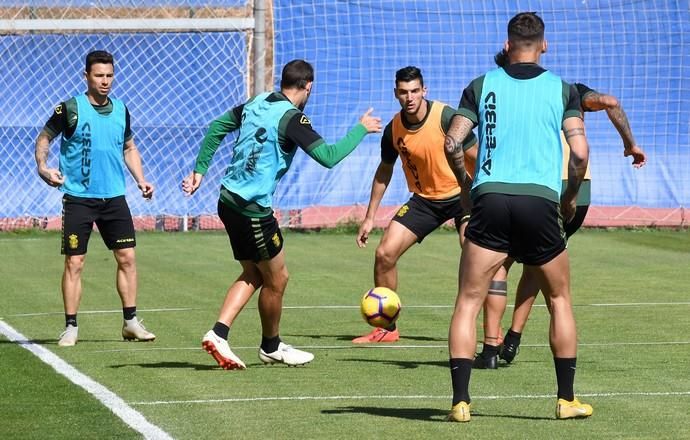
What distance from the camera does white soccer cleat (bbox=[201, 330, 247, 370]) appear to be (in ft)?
31.1

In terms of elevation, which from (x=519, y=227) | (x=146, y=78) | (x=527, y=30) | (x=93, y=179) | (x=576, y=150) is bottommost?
(x=93, y=179)

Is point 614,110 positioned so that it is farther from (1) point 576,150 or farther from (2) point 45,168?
(2) point 45,168

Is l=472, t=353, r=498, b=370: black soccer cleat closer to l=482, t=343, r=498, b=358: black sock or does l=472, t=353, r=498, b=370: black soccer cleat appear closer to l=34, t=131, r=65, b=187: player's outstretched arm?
l=482, t=343, r=498, b=358: black sock

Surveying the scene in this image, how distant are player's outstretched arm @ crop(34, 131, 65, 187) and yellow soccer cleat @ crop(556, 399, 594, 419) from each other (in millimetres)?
4731

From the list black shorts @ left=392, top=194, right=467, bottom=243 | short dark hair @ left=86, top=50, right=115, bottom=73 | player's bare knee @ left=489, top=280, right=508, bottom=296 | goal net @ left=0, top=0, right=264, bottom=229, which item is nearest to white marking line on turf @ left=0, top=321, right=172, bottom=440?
short dark hair @ left=86, top=50, right=115, bottom=73

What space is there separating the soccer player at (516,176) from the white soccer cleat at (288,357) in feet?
7.91

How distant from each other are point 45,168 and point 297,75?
2.45 meters

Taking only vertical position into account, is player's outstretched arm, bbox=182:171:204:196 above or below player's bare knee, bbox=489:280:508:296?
above

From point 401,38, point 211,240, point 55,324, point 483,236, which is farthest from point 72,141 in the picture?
point 401,38

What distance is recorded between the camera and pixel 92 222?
11.6 metres

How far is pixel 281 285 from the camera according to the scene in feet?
32.4

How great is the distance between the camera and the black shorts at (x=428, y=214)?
11828 millimetres

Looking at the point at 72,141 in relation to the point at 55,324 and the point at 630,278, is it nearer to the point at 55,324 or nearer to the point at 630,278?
the point at 55,324

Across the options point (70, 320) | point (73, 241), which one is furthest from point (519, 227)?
point (73, 241)
